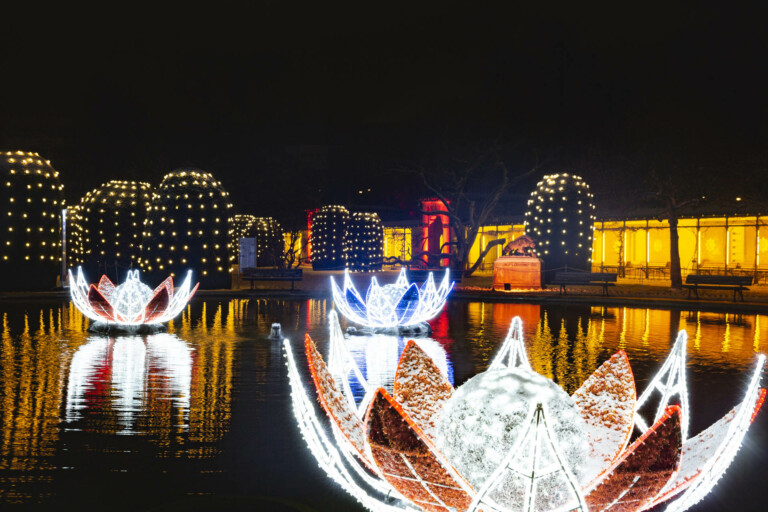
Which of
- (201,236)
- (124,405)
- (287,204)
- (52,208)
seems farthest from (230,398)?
(287,204)

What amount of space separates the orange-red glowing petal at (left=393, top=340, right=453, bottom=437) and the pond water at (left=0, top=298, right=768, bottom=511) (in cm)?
141

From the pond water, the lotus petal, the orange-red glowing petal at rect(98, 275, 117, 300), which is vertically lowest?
the pond water

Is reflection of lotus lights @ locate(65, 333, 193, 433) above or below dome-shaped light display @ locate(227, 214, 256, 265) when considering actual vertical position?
below

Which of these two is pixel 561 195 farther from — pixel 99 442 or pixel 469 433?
pixel 469 433

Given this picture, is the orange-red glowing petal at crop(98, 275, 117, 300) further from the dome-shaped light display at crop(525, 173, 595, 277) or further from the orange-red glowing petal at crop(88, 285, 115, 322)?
the dome-shaped light display at crop(525, 173, 595, 277)

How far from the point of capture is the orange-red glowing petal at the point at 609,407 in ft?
12.3

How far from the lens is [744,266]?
32.3m

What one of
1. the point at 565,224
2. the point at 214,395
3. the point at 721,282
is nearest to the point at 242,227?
the point at 565,224

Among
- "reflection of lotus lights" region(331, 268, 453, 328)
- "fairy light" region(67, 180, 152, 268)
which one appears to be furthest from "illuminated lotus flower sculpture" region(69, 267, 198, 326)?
"fairy light" region(67, 180, 152, 268)

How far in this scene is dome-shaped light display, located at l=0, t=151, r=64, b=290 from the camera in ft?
81.0

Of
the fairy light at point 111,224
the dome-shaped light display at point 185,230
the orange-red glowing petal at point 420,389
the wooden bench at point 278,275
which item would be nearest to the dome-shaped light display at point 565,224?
the wooden bench at point 278,275

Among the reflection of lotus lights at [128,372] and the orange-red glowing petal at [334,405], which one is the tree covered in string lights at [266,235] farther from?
the orange-red glowing petal at [334,405]

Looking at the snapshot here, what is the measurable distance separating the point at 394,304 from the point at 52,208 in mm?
17124

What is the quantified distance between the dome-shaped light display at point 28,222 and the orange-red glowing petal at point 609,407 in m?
25.1
